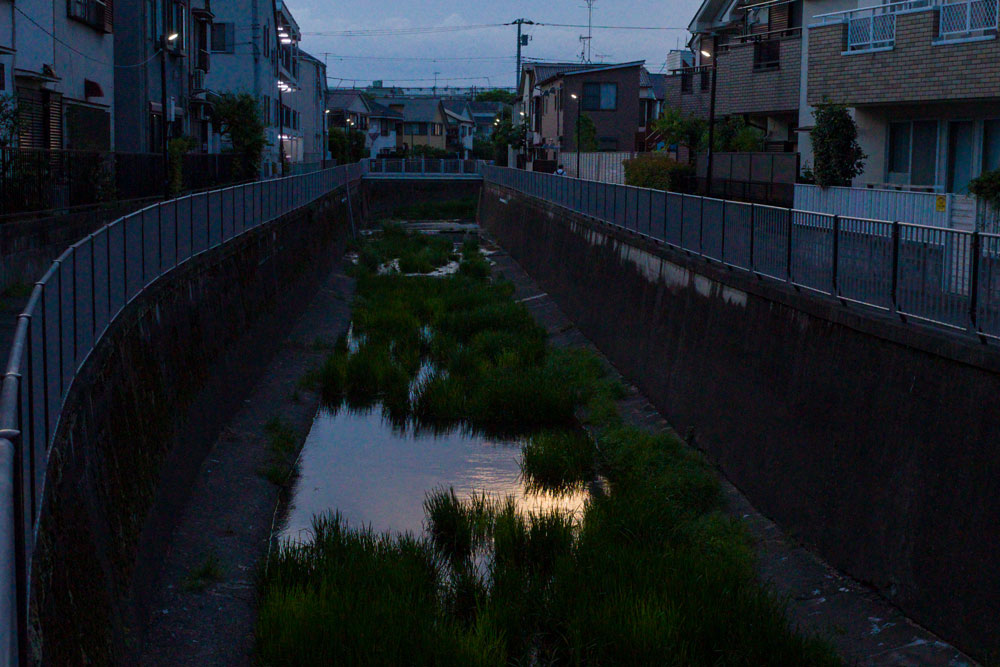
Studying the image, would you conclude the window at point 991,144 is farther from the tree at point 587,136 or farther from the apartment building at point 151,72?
the tree at point 587,136

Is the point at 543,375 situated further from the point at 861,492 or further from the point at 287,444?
the point at 861,492

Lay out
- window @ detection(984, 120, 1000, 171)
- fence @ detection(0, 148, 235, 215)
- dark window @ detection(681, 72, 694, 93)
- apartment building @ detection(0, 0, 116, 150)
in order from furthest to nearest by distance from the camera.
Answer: dark window @ detection(681, 72, 694, 93) < apartment building @ detection(0, 0, 116, 150) < window @ detection(984, 120, 1000, 171) < fence @ detection(0, 148, 235, 215)

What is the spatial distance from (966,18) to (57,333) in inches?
726

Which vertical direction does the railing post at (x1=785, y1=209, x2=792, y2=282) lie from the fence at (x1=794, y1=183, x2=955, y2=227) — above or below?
below

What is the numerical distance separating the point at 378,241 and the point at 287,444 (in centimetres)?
3776

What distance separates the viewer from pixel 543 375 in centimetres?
2155

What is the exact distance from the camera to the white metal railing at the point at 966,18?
21203mm

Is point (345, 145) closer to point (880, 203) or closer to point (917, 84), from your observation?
point (917, 84)

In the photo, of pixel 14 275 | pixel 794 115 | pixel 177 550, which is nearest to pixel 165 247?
pixel 14 275

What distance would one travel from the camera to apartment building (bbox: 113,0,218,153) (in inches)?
1475

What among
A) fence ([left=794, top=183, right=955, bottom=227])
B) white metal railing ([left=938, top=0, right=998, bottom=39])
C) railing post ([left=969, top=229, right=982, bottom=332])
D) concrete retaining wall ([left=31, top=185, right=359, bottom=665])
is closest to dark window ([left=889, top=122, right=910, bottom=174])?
fence ([left=794, top=183, right=955, bottom=227])

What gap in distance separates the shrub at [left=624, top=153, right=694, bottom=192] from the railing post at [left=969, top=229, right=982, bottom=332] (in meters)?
27.1

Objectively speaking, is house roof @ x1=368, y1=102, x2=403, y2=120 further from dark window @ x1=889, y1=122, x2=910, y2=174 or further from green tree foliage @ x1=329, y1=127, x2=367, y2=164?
dark window @ x1=889, y1=122, x2=910, y2=174

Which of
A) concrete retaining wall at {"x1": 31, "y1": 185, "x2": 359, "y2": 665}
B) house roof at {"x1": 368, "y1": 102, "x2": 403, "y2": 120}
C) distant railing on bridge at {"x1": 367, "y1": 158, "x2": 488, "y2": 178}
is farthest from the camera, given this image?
house roof at {"x1": 368, "y1": 102, "x2": 403, "y2": 120}
